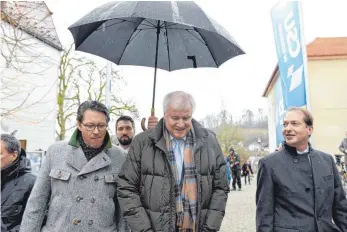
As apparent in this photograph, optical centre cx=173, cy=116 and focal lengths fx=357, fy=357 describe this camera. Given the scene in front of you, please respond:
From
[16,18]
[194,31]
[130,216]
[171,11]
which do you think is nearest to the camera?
[130,216]

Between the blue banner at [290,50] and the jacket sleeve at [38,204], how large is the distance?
3207mm

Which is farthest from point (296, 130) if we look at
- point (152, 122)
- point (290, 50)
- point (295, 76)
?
point (290, 50)

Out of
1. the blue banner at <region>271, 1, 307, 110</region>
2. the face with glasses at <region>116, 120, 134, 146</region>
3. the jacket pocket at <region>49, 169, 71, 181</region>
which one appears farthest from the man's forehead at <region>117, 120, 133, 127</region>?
the blue banner at <region>271, 1, 307, 110</region>

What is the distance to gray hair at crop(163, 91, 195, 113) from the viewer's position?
2579 mm

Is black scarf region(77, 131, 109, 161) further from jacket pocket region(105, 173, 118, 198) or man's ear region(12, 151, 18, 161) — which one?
man's ear region(12, 151, 18, 161)

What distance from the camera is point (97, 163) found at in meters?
2.63

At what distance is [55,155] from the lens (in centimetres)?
268

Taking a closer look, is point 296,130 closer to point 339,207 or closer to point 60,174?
point 339,207

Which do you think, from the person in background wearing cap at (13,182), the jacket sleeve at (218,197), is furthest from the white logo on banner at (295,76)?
the person in background wearing cap at (13,182)

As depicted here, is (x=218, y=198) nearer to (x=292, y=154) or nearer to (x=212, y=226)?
(x=212, y=226)

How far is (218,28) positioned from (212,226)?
163 centimetres

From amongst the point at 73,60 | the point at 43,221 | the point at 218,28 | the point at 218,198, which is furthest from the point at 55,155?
the point at 73,60

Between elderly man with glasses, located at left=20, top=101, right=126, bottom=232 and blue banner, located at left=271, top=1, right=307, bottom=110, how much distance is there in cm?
284

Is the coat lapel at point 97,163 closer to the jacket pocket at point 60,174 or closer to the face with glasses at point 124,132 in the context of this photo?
the jacket pocket at point 60,174
